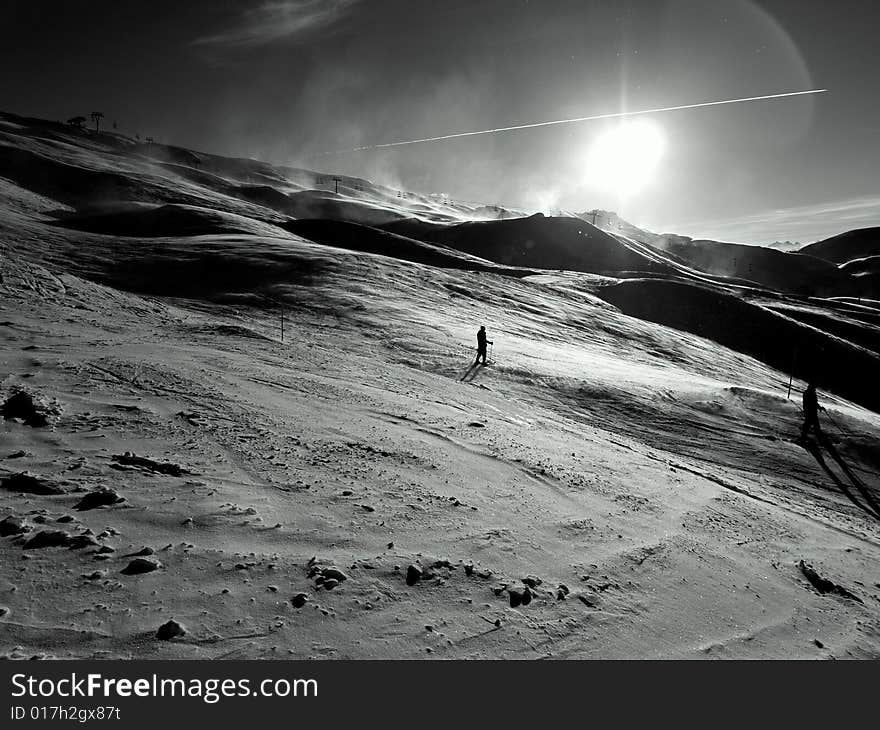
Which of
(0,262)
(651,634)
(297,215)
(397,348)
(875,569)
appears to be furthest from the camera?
(297,215)

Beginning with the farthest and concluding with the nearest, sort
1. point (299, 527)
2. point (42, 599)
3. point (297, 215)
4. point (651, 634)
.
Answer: point (297, 215) → point (299, 527) → point (651, 634) → point (42, 599)

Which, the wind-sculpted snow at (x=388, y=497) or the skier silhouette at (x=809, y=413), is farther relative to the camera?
the skier silhouette at (x=809, y=413)

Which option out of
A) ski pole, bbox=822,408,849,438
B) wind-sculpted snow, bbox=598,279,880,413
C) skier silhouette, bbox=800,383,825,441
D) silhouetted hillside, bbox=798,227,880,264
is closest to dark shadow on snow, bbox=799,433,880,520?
skier silhouette, bbox=800,383,825,441

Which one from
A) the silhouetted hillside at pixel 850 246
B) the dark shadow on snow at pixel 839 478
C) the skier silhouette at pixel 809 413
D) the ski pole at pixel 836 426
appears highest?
the silhouetted hillside at pixel 850 246

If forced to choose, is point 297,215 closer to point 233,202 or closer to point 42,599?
point 233,202

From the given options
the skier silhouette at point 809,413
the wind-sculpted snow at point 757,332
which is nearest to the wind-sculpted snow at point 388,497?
the skier silhouette at point 809,413

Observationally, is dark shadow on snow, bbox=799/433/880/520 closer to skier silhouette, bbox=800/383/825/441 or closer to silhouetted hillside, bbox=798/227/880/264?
skier silhouette, bbox=800/383/825/441

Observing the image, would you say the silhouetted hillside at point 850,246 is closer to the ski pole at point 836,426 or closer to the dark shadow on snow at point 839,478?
the ski pole at point 836,426

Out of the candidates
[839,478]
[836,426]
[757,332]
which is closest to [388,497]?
[839,478]

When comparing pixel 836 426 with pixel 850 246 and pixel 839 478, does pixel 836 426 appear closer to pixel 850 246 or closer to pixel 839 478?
pixel 839 478

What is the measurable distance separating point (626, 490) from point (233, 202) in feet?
221

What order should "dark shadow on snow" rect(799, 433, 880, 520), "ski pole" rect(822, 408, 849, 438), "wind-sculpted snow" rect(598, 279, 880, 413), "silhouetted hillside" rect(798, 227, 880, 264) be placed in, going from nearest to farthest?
"dark shadow on snow" rect(799, 433, 880, 520) < "ski pole" rect(822, 408, 849, 438) < "wind-sculpted snow" rect(598, 279, 880, 413) < "silhouetted hillside" rect(798, 227, 880, 264)

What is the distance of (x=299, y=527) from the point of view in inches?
A: 209
